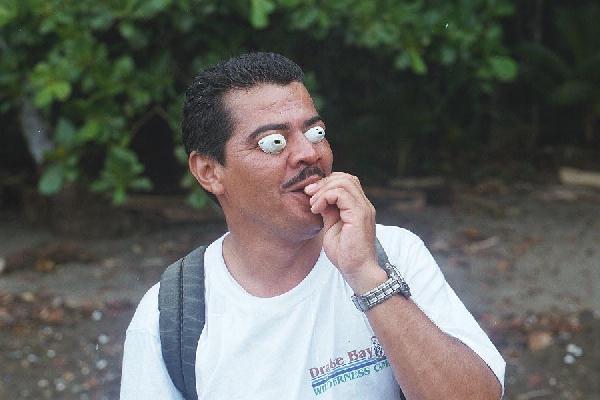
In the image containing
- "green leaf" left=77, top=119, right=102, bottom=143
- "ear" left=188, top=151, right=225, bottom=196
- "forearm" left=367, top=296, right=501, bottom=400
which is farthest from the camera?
"green leaf" left=77, top=119, right=102, bottom=143

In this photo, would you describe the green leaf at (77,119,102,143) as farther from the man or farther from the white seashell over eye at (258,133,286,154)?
the white seashell over eye at (258,133,286,154)

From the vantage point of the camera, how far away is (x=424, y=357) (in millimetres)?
2197

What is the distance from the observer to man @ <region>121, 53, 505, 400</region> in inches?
88.7

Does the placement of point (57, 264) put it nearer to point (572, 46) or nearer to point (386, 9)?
point (386, 9)

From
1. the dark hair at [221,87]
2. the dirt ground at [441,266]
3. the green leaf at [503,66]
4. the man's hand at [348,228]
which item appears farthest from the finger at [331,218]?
the green leaf at [503,66]

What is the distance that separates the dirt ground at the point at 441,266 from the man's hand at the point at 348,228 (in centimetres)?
316

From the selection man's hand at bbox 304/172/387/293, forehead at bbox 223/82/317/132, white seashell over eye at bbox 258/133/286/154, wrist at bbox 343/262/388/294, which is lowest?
wrist at bbox 343/262/388/294

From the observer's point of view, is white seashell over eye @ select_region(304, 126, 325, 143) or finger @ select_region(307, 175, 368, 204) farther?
white seashell over eye @ select_region(304, 126, 325, 143)

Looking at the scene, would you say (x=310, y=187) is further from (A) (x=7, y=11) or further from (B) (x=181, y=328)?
(A) (x=7, y=11)

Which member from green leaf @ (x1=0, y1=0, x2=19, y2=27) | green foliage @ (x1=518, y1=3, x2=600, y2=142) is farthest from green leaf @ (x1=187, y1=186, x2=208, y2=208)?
green foliage @ (x1=518, y1=3, x2=600, y2=142)

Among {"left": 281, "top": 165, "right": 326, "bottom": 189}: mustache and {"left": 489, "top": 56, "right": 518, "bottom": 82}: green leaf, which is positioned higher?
{"left": 281, "top": 165, "right": 326, "bottom": 189}: mustache

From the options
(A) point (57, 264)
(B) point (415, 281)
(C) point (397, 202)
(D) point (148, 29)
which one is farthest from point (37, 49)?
(B) point (415, 281)

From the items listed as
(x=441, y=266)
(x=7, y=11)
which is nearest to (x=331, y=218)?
(x=7, y=11)

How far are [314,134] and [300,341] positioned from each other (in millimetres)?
571
